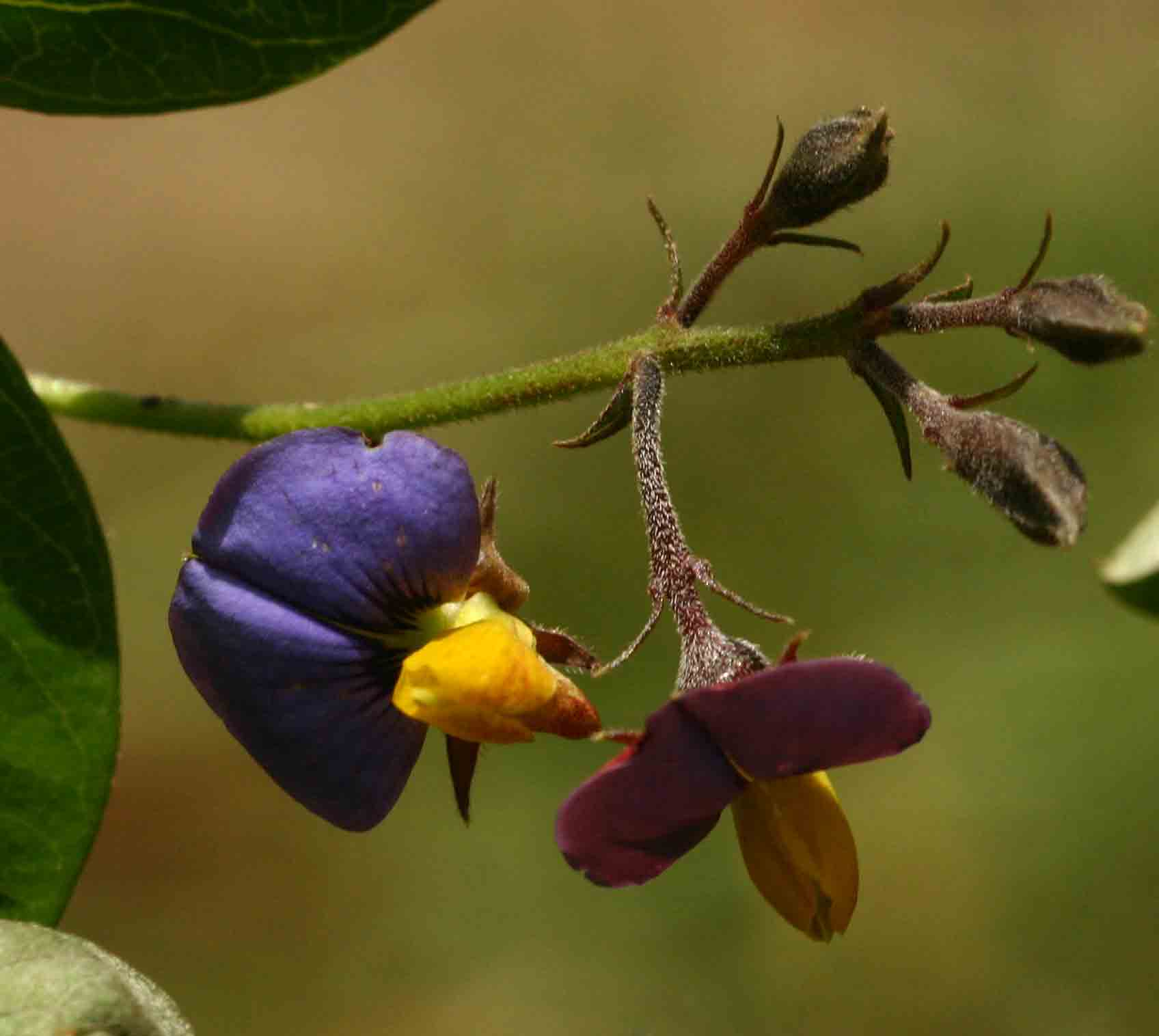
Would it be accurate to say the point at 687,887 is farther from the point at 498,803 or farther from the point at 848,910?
the point at 848,910

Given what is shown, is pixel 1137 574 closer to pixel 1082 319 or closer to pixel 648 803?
pixel 1082 319

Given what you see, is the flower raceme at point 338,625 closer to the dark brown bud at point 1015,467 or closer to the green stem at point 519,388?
the green stem at point 519,388

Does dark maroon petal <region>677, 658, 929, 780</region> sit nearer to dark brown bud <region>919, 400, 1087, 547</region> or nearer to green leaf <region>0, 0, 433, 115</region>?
dark brown bud <region>919, 400, 1087, 547</region>

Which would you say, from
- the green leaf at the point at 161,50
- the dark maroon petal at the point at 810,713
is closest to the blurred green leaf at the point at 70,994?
the dark maroon petal at the point at 810,713

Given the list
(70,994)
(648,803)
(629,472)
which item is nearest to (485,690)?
(648,803)

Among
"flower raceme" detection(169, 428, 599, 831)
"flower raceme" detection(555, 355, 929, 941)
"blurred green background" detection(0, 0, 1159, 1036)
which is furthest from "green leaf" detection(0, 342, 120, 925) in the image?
"blurred green background" detection(0, 0, 1159, 1036)

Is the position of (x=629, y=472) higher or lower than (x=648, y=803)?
lower
